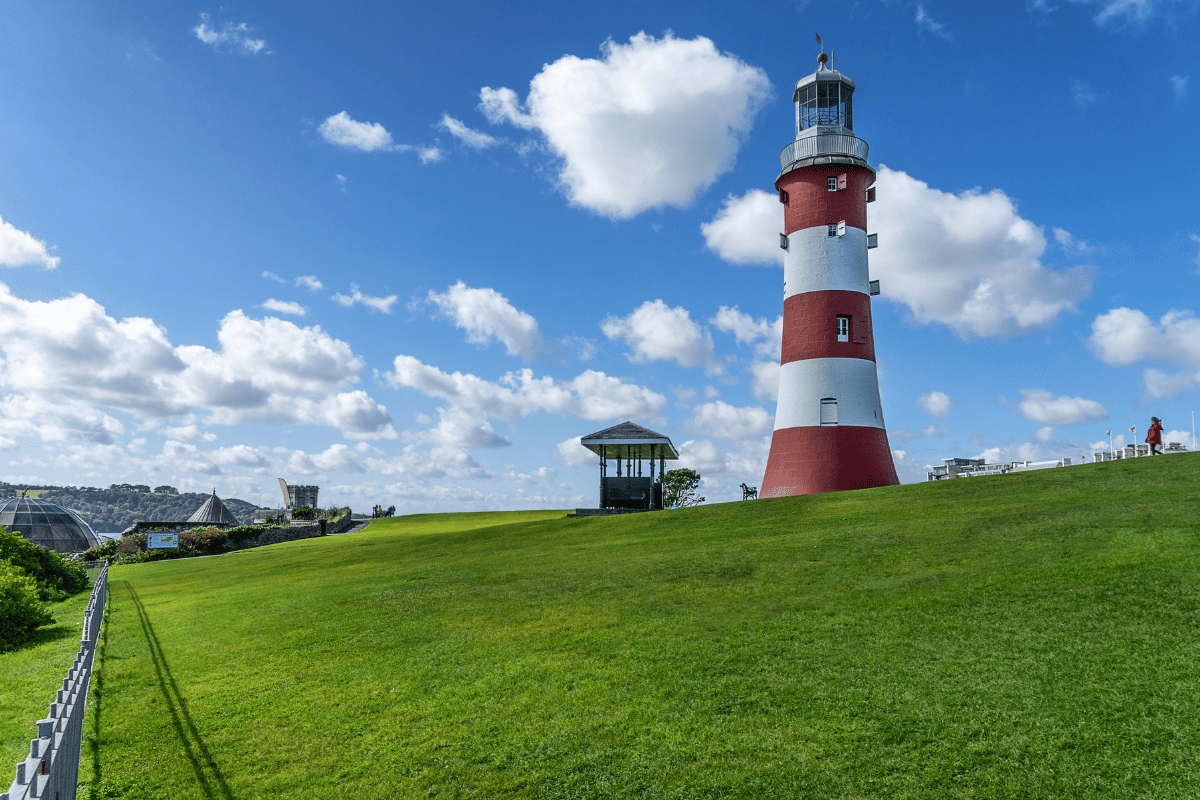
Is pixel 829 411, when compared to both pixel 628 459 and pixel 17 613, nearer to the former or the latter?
pixel 628 459

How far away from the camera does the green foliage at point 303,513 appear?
5256 centimetres

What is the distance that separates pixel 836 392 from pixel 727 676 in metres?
20.5

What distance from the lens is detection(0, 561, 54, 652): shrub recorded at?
12.7m

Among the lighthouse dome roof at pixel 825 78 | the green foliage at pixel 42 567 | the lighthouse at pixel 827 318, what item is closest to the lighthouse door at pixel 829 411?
the lighthouse at pixel 827 318

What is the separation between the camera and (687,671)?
8.05 metres

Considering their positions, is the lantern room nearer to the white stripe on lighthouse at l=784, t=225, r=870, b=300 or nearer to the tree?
the white stripe on lighthouse at l=784, t=225, r=870, b=300

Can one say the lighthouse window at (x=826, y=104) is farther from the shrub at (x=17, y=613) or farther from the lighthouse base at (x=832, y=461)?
the shrub at (x=17, y=613)

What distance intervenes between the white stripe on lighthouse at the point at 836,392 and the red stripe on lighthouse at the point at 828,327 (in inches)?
14.6

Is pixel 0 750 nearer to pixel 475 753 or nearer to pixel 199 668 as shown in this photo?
pixel 199 668

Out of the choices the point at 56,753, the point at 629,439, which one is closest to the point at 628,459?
the point at 629,439

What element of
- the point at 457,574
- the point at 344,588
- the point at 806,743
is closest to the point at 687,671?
the point at 806,743

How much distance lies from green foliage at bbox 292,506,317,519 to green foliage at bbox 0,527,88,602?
2999cm

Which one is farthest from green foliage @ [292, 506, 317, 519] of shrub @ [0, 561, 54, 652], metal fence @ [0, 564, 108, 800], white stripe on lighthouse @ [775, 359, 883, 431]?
metal fence @ [0, 564, 108, 800]

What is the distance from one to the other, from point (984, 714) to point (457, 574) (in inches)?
469
